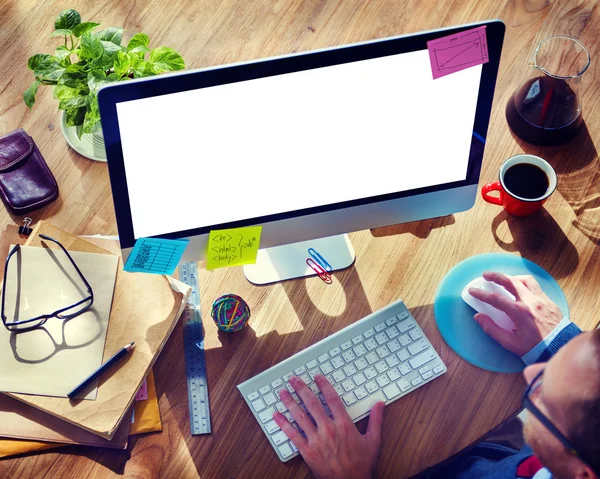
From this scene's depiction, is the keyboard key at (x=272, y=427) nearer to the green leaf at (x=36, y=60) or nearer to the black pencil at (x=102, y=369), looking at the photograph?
the black pencil at (x=102, y=369)

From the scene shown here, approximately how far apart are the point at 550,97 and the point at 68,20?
896mm

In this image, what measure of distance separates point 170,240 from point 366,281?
15.7 inches

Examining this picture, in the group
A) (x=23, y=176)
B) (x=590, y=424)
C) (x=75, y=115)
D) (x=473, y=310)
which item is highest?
(x=75, y=115)

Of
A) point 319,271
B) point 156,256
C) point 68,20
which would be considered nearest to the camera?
point 156,256

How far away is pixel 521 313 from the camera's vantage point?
1.12m

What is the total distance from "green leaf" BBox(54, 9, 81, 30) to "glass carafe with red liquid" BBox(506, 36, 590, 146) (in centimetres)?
84

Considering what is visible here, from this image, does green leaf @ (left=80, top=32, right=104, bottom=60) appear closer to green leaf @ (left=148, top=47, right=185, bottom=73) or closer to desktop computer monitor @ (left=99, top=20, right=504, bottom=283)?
green leaf @ (left=148, top=47, right=185, bottom=73)

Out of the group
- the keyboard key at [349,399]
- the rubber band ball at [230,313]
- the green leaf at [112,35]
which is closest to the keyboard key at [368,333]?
the keyboard key at [349,399]

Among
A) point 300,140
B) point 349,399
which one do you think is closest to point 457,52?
point 300,140

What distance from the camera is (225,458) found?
1.07m

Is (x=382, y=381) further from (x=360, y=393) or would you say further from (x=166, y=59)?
(x=166, y=59)

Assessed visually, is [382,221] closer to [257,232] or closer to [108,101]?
[257,232]

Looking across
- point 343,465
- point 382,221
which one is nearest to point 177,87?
point 382,221

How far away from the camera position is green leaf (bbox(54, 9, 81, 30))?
1087 mm
